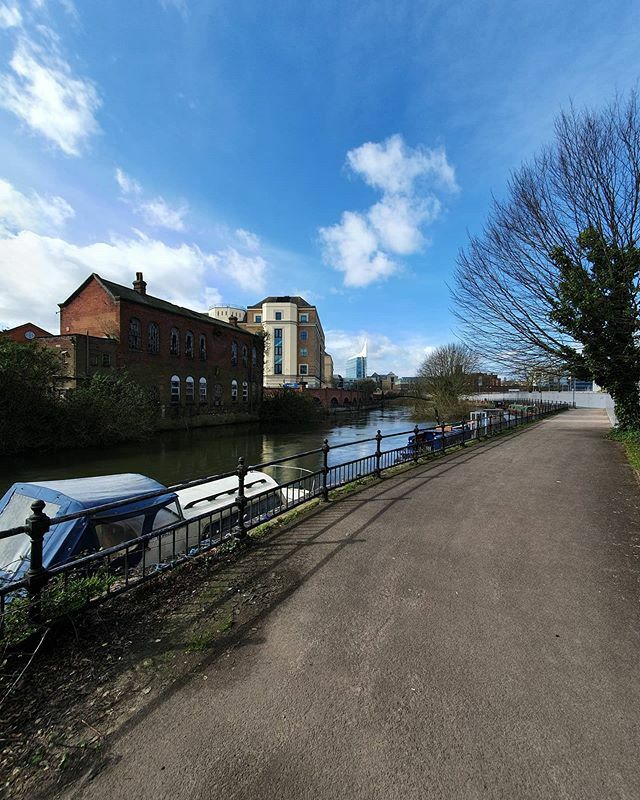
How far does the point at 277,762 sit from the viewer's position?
2010mm

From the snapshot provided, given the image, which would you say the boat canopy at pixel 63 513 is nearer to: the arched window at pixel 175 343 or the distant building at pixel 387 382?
the arched window at pixel 175 343

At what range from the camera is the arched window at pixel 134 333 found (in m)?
31.8

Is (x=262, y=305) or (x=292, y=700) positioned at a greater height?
(x=262, y=305)

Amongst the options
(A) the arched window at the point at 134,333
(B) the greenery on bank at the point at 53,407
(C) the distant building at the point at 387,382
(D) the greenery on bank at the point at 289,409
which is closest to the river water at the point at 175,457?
(B) the greenery on bank at the point at 53,407

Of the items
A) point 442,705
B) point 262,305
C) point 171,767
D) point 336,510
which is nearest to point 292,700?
point 171,767

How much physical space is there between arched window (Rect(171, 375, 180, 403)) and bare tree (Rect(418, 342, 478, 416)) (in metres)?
27.2

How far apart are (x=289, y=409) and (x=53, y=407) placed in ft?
91.7

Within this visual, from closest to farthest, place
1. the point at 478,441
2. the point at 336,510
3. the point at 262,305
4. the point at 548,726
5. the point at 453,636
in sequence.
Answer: the point at 548,726, the point at 453,636, the point at 336,510, the point at 478,441, the point at 262,305

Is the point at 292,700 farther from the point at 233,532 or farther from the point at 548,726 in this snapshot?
the point at 233,532

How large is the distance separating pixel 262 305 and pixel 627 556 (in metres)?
79.3

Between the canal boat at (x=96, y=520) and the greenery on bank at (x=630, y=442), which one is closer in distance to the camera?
the canal boat at (x=96, y=520)

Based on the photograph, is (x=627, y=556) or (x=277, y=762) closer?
(x=277, y=762)

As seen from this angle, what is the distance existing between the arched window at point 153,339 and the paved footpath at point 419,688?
32750mm

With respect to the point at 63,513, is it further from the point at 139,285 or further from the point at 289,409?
the point at 289,409
